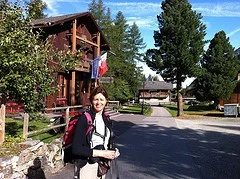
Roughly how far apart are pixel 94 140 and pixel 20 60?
4006 mm

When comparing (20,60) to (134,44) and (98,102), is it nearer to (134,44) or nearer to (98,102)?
(98,102)

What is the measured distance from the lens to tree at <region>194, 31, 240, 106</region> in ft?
125

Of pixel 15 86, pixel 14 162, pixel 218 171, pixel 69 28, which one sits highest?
pixel 69 28

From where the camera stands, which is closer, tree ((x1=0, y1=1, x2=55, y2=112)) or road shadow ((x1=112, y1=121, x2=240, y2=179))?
tree ((x1=0, y1=1, x2=55, y2=112))

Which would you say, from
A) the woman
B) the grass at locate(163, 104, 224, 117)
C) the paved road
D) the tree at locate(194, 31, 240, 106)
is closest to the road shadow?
the paved road

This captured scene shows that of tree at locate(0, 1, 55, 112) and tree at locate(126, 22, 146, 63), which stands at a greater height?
tree at locate(126, 22, 146, 63)

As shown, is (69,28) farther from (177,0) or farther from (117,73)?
(117,73)

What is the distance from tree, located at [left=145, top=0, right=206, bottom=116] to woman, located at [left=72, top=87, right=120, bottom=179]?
25492 millimetres

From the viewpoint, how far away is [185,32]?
28297 mm

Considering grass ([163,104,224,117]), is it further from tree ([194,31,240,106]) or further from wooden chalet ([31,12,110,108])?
wooden chalet ([31,12,110,108])

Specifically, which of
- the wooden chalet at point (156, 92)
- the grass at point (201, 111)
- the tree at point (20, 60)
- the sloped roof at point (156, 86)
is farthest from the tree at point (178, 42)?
the sloped roof at point (156, 86)

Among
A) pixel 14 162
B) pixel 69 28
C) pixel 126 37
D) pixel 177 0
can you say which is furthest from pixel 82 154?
pixel 126 37

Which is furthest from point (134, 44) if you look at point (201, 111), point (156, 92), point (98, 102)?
point (98, 102)

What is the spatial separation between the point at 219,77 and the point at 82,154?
36.7 metres
